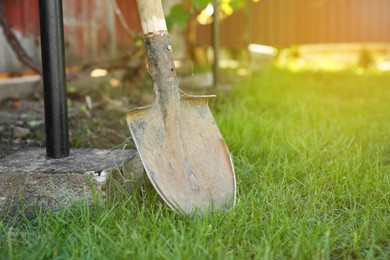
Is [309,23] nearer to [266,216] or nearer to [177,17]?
[177,17]

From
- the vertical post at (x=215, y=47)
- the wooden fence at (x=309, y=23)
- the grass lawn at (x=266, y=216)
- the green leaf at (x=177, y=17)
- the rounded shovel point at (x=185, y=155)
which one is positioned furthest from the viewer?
the wooden fence at (x=309, y=23)

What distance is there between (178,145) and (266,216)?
361 mm

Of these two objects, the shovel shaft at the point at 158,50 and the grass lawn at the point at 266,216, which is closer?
the grass lawn at the point at 266,216

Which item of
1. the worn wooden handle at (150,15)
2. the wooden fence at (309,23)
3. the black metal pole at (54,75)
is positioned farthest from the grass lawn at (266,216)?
the wooden fence at (309,23)

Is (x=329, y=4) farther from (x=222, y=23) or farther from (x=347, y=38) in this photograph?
(x=222, y=23)

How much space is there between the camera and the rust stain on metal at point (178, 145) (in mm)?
1633

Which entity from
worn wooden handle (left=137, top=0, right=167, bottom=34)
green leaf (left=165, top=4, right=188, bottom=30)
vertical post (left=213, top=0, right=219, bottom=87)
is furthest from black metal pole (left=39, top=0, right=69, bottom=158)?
→ vertical post (left=213, top=0, right=219, bottom=87)

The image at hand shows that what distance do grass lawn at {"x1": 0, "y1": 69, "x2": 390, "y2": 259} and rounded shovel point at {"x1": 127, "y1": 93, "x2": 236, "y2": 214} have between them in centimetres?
6

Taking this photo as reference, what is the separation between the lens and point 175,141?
173 cm

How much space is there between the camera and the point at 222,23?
7.35 m

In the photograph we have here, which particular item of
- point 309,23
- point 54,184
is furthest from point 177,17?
point 309,23

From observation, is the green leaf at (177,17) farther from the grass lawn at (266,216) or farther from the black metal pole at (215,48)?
the black metal pole at (215,48)

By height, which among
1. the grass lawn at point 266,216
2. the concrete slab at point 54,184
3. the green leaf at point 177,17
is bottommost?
the grass lawn at point 266,216

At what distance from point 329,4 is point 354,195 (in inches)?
238
